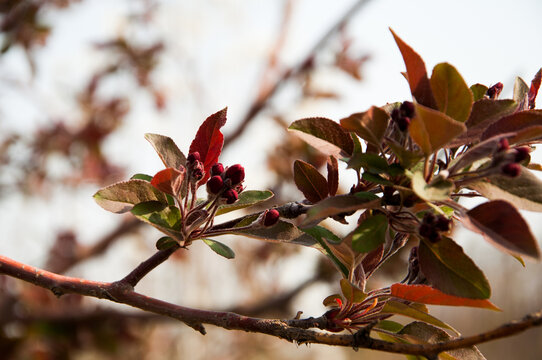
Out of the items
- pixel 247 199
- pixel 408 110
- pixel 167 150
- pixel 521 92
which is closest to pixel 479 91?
pixel 521 92

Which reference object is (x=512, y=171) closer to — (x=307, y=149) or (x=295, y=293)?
(x=307, y=149)

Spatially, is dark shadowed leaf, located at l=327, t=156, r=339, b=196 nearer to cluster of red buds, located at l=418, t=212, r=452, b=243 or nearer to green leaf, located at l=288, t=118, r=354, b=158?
green leaf, located at l=288, t=118, r=354, b=158

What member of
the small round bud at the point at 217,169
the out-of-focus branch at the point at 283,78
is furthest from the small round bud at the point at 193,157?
the out-of-focus branch at the point at 283,78

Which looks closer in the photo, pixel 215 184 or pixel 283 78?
pixel 215 184

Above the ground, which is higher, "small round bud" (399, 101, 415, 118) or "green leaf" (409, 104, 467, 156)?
"small round bud" (399, 101, 415, 118)

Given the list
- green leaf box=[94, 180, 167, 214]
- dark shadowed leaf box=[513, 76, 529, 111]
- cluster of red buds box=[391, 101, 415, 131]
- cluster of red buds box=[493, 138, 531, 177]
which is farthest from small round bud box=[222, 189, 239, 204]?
dark shadowed leaf box=[513, 76, 529, 111]

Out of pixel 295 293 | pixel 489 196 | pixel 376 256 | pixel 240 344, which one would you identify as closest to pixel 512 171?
pixel 489 196

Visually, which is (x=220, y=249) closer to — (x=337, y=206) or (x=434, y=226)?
(x=337, y=206)
